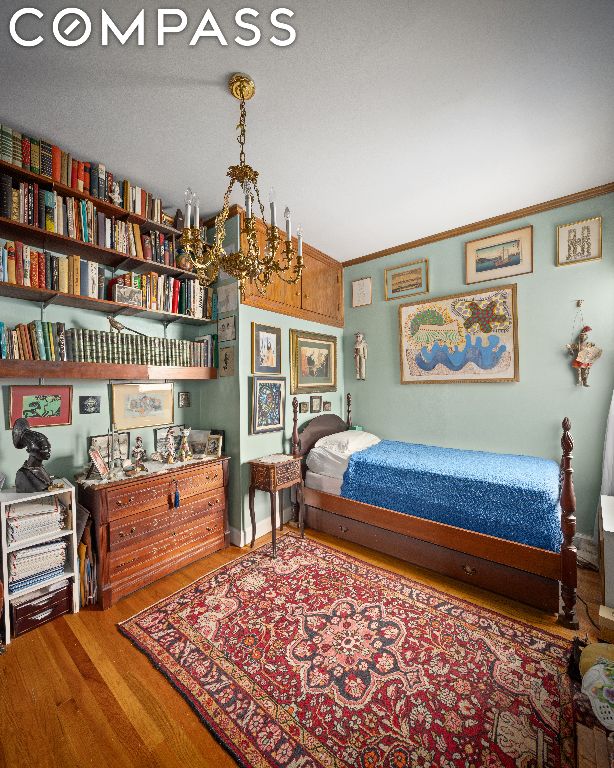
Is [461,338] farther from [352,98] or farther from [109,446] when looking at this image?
[109,446]

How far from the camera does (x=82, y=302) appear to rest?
2.65m

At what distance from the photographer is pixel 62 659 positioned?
198 centimetres

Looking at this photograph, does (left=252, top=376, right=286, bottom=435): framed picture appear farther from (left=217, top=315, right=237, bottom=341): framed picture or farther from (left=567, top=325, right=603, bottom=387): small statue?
(left=567, top=325, right=603, bottom=387): small statue

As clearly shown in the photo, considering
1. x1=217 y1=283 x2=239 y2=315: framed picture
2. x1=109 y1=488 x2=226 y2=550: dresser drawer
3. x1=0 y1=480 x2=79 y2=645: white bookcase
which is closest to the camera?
x1=0 y1=480 x2=79 y2=645: white bookcase

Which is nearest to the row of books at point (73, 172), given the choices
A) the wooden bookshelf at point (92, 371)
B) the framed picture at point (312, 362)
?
the wooden bookshelf at point (92, 371)

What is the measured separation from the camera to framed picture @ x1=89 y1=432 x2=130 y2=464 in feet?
9.42

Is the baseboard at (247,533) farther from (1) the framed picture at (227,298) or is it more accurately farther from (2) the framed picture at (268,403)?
(1) the framed picture at (227,298)

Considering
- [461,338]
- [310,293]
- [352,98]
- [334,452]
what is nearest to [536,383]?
[461,338]

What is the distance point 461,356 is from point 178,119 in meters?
3.40

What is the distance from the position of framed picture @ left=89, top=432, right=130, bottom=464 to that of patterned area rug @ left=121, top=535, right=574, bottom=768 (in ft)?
4.12

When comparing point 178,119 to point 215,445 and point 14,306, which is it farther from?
point 215,445

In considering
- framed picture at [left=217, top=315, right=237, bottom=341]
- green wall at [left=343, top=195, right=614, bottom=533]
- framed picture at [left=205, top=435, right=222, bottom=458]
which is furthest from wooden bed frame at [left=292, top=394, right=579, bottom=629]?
framed picture at [left=217, top=315, right=237, bottom=341]

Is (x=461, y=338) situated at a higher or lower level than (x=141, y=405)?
higher

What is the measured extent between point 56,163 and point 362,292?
135 inches
